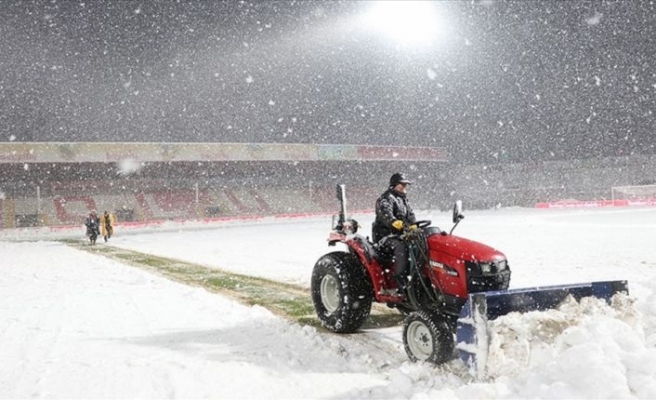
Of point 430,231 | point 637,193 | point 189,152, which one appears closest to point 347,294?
point 430,231

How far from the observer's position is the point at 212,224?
36344mm

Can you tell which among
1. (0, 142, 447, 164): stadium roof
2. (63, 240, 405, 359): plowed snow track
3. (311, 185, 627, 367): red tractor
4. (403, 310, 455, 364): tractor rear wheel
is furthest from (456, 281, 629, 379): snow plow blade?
(0, 142, 447, 164): stadium roof

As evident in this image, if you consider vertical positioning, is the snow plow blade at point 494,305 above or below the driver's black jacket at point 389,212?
below

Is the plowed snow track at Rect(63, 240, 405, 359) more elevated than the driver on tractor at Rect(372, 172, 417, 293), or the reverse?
the driver on tractor at Rect(372, 172, 417, 293)

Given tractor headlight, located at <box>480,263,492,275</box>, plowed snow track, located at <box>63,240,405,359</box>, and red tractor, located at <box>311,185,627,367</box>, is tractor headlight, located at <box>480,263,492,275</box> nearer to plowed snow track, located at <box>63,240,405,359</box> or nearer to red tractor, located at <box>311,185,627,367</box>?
red tractor, located at <box>311,185,627,367</box>

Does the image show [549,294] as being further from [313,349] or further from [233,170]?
[233,170]

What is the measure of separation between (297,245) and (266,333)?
12022 mm

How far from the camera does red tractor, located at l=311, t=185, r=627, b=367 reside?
3607mm

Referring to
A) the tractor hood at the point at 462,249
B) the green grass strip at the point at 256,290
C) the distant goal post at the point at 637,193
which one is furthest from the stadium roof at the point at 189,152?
the tractor hood at the point at 462,249

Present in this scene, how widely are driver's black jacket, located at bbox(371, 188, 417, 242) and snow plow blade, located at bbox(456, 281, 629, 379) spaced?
1446mm

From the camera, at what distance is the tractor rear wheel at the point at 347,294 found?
5098 millimetres

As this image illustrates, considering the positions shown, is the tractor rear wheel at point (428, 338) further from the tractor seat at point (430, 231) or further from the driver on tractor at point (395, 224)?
the tractor seat at point (430, 231)

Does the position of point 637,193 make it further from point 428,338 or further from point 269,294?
point 428,338

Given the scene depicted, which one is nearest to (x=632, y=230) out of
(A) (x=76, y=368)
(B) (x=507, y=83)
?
(A) (x=76, y=368)
